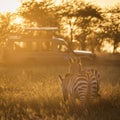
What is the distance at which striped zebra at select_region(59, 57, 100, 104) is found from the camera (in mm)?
10195

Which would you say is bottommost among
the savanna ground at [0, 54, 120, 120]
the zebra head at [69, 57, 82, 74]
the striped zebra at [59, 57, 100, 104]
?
the savanna ground at [0, 54, 120, 120]

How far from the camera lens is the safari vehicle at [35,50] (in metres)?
26.4

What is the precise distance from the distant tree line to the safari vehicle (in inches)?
881

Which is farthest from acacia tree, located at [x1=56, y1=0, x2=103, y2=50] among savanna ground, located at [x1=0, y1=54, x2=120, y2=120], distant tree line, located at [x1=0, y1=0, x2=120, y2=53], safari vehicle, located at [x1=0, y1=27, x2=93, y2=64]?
savanna ground, located at [x1=0, y1=54, x2=120, y2=120]

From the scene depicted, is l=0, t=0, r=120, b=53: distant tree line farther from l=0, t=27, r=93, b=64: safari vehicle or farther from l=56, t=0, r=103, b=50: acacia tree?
l=0, t=27, r=93, b=64: safari vehicle

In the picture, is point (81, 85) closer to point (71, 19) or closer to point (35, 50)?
point (35, 50)

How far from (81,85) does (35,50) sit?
16.9 m

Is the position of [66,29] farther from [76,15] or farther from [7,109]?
[7,109]

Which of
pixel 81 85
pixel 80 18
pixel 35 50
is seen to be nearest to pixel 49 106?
pixel 81 85

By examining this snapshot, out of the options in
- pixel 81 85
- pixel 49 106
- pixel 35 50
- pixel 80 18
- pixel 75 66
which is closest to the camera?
pixel 81 85

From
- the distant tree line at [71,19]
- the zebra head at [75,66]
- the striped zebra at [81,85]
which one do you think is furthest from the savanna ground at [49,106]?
the distant tree line at [71,19]

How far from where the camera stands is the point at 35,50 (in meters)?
27.0

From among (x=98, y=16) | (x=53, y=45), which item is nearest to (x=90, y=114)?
(x=53, y=45)

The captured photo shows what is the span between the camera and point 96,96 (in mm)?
10602
